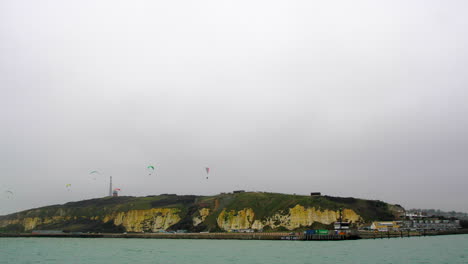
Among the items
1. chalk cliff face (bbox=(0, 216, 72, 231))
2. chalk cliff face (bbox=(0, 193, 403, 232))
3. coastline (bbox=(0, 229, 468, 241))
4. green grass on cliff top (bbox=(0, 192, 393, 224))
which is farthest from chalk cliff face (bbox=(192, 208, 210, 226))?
chalk cliff face (bbox=(0, 216, 72, 231))

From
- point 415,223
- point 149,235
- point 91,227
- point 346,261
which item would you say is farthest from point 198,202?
point 346,261

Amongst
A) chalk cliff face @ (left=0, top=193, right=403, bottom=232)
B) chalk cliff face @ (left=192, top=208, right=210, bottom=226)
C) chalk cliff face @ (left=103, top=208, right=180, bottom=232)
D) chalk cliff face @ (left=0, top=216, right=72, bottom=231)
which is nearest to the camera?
chalk cliff face @ (left=0, top=193, right=403, bottom=232)

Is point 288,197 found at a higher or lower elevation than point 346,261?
higher

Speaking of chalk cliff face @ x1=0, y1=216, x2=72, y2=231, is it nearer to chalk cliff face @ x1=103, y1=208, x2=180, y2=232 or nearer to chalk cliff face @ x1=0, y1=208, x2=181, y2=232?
chalk cliff face @ x1=0, y1=208, x2=181, y2=232

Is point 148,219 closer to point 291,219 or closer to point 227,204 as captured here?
point 227,204

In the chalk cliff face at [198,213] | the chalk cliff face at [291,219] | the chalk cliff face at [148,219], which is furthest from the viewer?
the chalk cliff face at [148,219]

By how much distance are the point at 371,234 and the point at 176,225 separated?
5677cm

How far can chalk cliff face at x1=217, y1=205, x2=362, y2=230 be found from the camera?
323 feet

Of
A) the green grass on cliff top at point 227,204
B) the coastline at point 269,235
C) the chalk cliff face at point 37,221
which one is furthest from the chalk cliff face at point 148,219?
the chalk cliff face at point 37,221

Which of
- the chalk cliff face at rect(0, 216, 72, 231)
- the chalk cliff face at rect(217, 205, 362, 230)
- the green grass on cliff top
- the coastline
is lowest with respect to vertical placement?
the coastline

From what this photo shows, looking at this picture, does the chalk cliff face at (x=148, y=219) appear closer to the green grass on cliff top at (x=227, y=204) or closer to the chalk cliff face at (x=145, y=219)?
the chalk cliff face at (x=145, y=219)

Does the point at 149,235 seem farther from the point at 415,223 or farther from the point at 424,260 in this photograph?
the point at 424,260

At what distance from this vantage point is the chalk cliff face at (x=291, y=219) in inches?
3873

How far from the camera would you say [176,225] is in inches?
4673
